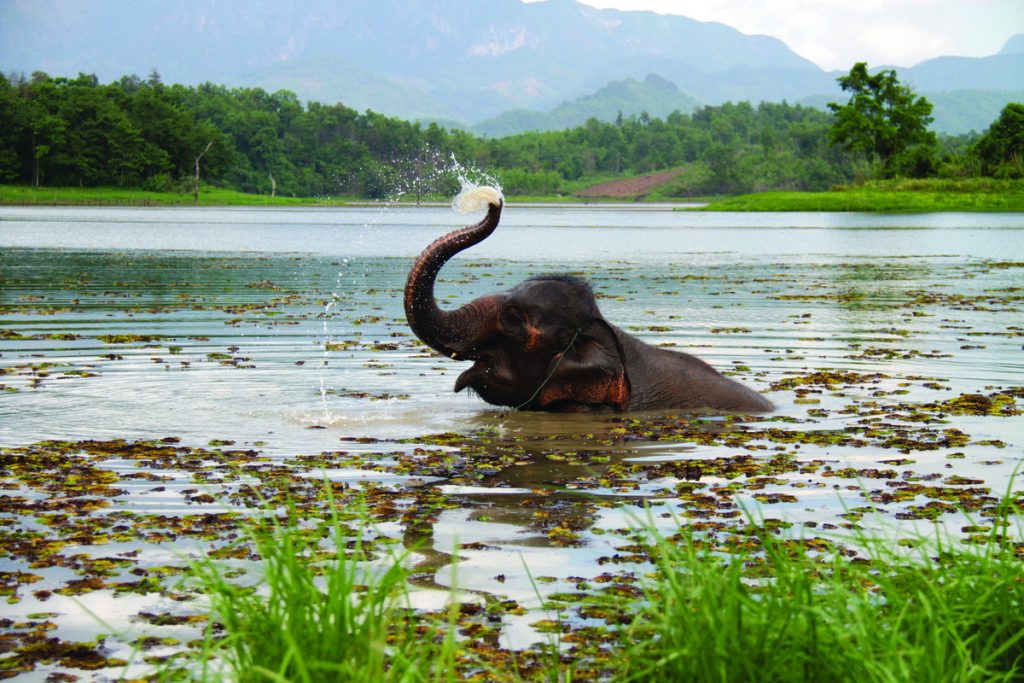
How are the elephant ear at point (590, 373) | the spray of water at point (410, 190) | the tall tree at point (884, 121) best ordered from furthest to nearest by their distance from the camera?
the tall tree at point (884, 121) → the elephant ear at point (590, 373) → the spray of water at point (410, 190)

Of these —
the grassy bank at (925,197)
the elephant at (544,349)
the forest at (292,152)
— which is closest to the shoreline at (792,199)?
the grassy bank at (925,197)

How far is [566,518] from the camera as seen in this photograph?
7.84 meters

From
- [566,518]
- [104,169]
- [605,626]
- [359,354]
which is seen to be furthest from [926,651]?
[104,169]

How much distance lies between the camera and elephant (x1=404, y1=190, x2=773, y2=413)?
34.6 ft

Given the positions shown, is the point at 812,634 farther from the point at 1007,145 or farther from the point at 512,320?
the point at 1007,145

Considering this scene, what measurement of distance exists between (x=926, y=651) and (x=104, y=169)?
120 metres

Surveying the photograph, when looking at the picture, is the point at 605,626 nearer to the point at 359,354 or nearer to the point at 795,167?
the point at 359,354

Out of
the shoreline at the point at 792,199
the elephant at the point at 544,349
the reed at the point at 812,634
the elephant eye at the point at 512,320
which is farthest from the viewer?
the shoreline at the point at 792,199

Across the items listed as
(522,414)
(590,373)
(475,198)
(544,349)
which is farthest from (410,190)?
(475,198)

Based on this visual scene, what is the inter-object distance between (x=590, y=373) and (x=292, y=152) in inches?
6202

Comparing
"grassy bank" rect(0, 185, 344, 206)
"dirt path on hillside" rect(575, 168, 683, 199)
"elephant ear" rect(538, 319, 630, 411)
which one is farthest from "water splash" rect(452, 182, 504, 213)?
"dirt path on hillside" rect(575, 168, 683, 199)

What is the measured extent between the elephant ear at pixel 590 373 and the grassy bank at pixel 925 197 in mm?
73851

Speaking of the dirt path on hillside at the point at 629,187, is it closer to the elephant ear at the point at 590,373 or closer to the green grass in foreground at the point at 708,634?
the elephant ear at the point at 590,373

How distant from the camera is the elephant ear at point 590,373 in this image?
1120 cm
